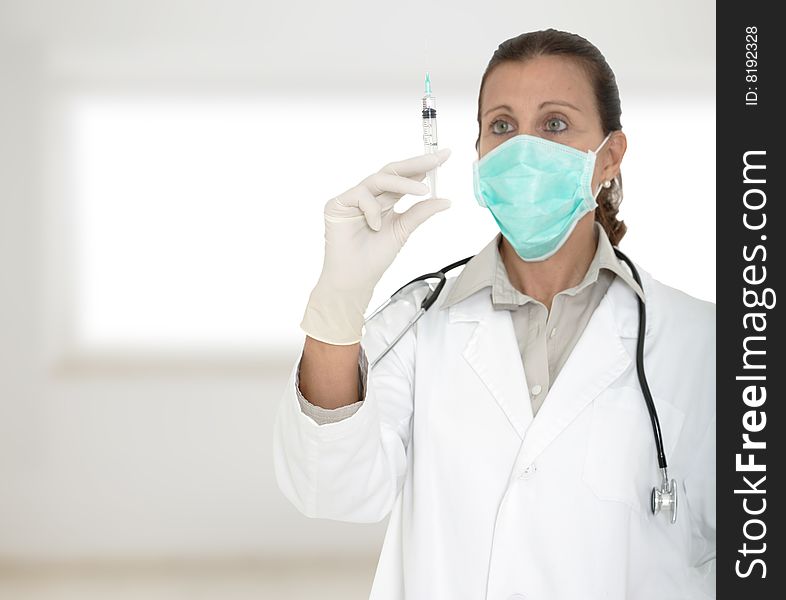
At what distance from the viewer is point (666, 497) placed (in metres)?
1.08

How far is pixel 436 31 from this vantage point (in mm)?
2908

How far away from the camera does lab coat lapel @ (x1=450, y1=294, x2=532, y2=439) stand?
1168mm

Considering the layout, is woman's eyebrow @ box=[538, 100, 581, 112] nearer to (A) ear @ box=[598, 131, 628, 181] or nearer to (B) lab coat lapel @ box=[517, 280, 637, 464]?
(A) ear @ box=[598, 131, 628, 181]

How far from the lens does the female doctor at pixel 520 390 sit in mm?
1094

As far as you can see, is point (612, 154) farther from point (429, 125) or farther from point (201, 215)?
point (201, 215)

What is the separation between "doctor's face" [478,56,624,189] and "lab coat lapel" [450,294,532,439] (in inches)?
8.8

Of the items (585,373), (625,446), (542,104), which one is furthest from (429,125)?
(625,446)

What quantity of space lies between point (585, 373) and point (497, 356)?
119mm

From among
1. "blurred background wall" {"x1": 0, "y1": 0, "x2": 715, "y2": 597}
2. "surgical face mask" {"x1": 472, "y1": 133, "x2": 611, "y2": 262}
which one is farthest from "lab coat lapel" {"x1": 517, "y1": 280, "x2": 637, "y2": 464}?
"blurred background wall" {"x1": 0, "y1": 0, "x2": 715, "y2": 597}

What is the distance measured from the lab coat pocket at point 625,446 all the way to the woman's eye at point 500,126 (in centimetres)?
39

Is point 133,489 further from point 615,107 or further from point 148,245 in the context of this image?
point 615,107
